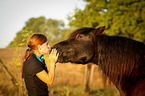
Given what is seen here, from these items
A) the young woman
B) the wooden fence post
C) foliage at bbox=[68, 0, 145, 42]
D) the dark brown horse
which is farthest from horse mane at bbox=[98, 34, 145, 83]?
the wooden fence post

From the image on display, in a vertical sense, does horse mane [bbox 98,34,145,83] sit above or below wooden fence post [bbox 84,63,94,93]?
above

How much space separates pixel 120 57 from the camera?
7.16 feet

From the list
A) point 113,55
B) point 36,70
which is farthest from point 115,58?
point 36,70

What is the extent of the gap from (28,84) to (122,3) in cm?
680

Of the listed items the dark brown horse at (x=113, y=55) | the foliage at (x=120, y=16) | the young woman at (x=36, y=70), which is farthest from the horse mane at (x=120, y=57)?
the foliage at (x=120, y=16)

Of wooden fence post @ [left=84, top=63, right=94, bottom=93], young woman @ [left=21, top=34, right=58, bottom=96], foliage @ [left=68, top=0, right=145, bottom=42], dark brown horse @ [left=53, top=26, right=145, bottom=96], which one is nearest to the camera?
young woman @ [left=21, top=34, right=58, bottom=96]

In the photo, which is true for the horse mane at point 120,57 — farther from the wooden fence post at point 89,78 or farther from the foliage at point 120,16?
the wooden fence post at point 89,78

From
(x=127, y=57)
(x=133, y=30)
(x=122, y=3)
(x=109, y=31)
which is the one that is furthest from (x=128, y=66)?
(x=122, y=3)

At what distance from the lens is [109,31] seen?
258 inches

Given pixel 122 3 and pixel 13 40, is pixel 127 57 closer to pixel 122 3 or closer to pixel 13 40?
pixel 13 40

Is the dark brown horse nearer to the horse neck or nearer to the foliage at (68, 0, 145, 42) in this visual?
the horse neck

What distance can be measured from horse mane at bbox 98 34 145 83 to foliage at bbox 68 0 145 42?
447 centimetres

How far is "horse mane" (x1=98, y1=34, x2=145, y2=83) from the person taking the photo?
2102mm

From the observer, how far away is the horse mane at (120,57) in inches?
82.7
